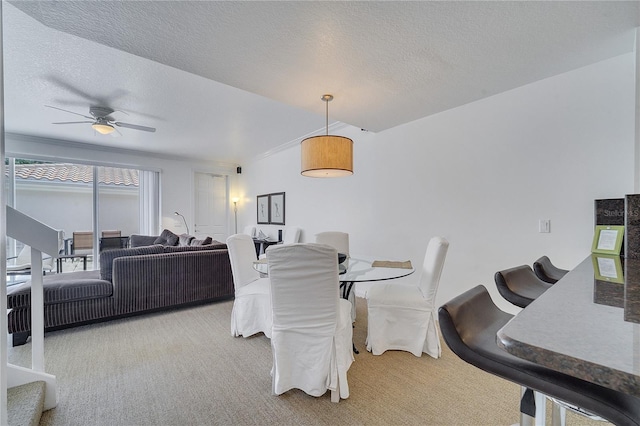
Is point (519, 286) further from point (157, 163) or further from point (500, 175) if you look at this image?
point (157, 163)

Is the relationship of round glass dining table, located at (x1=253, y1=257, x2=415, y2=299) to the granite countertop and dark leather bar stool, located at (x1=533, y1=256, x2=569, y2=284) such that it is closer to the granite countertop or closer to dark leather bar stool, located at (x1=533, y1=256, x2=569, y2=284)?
dark leather bar stool, located at (x1=533, y1=256, x2=569, y2=284)

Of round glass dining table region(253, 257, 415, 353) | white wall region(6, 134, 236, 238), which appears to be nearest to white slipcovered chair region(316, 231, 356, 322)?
round glass dining table region(253, 257, 415, 353)

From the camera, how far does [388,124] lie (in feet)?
11.5

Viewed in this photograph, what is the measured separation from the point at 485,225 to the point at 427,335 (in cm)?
127

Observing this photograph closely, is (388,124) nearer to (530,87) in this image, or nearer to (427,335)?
(530,87)

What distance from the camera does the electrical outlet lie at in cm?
240

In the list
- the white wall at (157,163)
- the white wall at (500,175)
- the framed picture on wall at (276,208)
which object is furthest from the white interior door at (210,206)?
the white wall at (500,175)

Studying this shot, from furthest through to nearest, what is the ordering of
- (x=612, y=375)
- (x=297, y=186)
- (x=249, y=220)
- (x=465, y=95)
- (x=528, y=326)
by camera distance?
(x=249, y=220) → (x=297, y=186) → (x=465, y=95) → (x=528, y=326) → (x=612, y=375)

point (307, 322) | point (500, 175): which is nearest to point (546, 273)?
point (500, 175)

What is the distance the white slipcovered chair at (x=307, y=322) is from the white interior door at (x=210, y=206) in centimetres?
552

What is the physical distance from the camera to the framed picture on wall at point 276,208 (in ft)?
18.6

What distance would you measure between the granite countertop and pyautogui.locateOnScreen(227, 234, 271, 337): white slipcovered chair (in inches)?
89.0

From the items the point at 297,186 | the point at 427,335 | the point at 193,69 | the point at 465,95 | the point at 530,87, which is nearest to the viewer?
the point at 193,69

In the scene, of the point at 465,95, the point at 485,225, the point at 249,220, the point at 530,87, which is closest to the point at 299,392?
the point at 485,225
